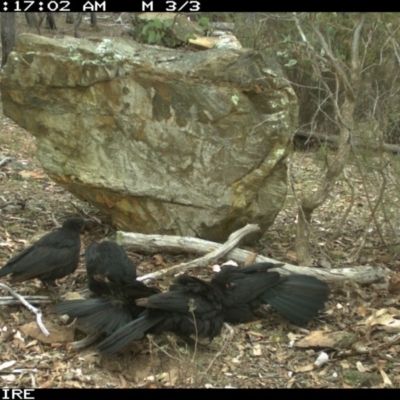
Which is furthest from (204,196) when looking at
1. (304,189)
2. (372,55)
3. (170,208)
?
(372,55)

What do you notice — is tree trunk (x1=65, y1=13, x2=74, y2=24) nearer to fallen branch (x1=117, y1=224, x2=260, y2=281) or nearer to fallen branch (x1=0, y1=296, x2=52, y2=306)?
fallen branch (x1=117, y1=224, x2=260, y2=281)

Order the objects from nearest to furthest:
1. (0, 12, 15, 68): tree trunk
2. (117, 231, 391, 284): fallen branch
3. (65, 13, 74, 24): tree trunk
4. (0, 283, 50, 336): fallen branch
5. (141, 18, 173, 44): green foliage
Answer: (0, 283, 50, 336): fallen branch < (117, 231, 391, 284): fallen branch < (141, 18, 173, 44): green foliage < (0, 12, 15, 68): tree trunk < (65, 13, 74, 24): tree trunk

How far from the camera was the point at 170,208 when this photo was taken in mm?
6598

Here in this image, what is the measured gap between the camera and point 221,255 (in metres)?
6.12

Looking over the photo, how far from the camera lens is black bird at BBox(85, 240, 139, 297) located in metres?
5.19

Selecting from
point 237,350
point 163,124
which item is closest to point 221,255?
point 237,350

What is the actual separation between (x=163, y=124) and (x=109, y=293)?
192cm

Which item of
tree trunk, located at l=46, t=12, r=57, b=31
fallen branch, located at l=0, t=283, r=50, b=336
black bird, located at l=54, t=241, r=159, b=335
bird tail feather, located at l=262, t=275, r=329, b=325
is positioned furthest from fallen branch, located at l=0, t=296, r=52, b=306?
tree trunk, located at l=46, t=12, r=57, b=31

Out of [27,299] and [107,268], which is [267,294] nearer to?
[107,268]

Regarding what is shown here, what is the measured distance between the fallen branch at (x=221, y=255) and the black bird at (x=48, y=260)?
2.32ft

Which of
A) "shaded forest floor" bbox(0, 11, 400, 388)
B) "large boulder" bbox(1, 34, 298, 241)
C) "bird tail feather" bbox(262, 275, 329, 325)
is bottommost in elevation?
"shaded forest floor" bbox(0, 11, 400, 388)

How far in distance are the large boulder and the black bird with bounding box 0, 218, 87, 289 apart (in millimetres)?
1083

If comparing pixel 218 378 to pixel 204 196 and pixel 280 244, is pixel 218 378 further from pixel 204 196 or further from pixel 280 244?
pixel 280 244

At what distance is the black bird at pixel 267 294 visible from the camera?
5391 millimetres
